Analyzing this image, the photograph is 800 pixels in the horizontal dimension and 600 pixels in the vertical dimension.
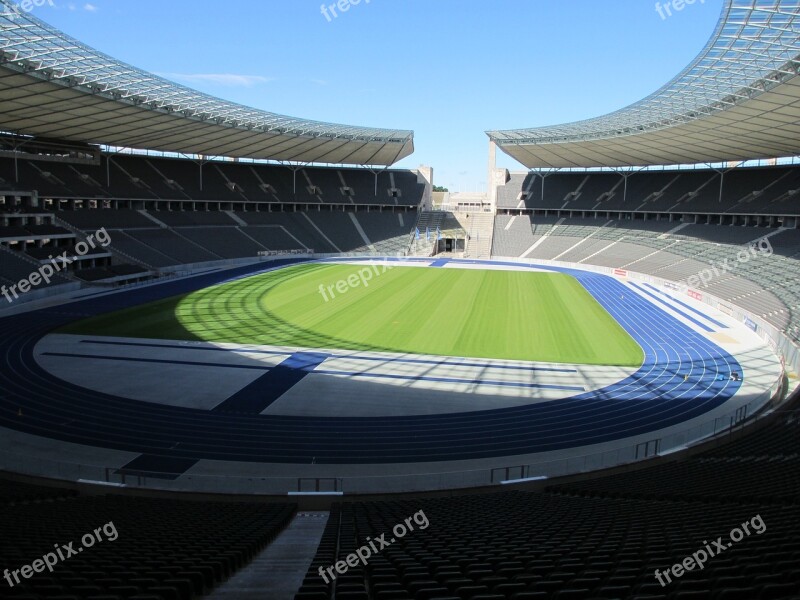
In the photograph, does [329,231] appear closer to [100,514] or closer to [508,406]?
[508,406]

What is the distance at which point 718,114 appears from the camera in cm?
3916

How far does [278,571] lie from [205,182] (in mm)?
68302

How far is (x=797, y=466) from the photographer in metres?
12.7

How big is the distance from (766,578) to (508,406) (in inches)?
650

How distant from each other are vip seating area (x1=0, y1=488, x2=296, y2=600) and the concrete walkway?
14 cm

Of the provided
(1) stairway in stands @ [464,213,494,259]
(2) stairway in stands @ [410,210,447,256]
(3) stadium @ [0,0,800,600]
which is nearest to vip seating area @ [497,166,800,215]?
(3) stadium @ [0,0,800,600]

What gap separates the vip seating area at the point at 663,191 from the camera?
184 ft

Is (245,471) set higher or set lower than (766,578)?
lower

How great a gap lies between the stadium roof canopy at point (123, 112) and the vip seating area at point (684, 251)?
21242mm

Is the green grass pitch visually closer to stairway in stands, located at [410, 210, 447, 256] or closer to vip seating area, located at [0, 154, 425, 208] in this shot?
vip seating area, located at [0, 154, 425, 208]

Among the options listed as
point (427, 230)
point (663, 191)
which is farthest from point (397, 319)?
point (427, 230)

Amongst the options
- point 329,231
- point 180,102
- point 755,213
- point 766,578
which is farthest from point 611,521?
point 329,231

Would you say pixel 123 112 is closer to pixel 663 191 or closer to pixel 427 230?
pixel 427 230

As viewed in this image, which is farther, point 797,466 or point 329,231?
point 329,231
